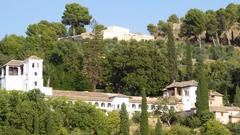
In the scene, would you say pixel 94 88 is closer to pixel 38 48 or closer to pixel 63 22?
pixel 38 48

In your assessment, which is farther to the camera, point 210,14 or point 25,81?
point 210,14

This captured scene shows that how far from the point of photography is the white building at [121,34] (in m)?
78.6

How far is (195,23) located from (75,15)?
14491mm

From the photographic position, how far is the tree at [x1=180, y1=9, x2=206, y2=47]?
7822 cm

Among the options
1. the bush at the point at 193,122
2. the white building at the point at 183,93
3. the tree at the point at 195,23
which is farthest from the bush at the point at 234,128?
the tree at the point at 195,23

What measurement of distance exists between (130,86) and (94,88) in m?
3.95

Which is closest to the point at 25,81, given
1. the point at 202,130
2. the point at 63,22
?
the point at 202,130

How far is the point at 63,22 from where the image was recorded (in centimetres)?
8425

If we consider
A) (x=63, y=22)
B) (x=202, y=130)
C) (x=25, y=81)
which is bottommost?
(x=202, y=130)

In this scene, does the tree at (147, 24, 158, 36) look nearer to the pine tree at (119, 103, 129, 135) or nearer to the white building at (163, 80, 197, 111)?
the white building at (163, 80, 197, 111)

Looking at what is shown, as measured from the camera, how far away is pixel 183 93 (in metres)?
59.1

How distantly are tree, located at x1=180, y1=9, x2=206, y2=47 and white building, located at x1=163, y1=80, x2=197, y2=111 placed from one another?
18907 millimetres

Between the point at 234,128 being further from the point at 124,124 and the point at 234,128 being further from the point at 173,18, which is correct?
the point at 173,18

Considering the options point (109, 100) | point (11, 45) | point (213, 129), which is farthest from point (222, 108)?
point (11, 45)
